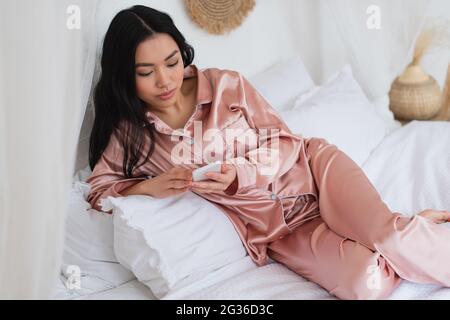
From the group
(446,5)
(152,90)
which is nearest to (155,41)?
(152,90)

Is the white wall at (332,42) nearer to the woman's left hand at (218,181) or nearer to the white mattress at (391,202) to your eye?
the white mattress at (391,202)

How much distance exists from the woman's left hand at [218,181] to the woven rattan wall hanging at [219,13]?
819mm

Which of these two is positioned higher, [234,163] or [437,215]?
[234,163]

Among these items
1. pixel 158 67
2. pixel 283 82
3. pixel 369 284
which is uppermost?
pixel 158 67

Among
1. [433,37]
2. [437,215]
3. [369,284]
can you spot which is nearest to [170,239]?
[369,284]

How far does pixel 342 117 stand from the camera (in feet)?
7.25

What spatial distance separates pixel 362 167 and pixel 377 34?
651 mm

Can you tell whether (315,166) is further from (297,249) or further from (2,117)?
(2,117)

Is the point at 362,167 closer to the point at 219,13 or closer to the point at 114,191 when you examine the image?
the point at 219,13

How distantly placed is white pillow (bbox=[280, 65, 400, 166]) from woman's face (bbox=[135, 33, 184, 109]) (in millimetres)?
596

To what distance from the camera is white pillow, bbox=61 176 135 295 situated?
1.56 m

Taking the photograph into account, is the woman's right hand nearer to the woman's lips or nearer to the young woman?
the young woman

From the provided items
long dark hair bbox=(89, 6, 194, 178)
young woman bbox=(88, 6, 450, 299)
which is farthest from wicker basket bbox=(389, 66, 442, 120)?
long dark hair bbox=(89, 6, 194, 178)
